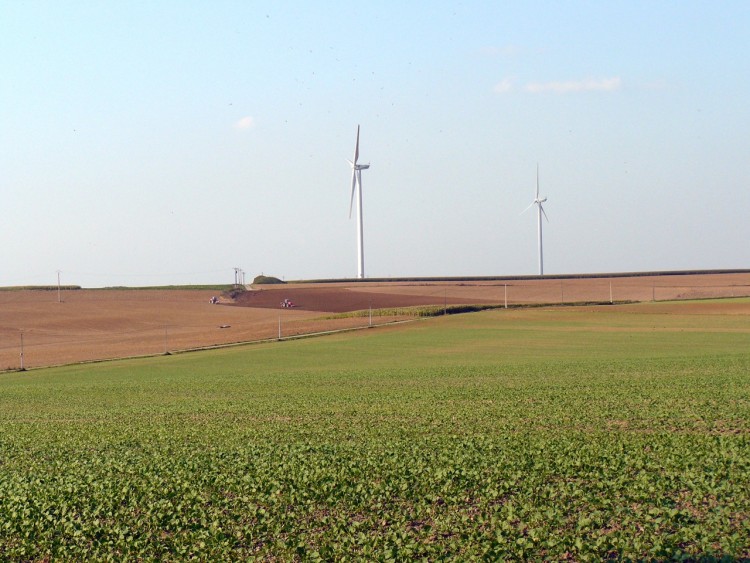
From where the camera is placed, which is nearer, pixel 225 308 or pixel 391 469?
pixel 391 469

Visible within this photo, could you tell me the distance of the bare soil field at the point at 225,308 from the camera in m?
76.2

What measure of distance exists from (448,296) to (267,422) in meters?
92.0

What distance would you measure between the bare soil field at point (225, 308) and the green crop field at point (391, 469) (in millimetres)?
37682

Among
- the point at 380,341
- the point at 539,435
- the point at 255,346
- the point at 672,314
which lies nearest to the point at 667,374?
the point at 539,435

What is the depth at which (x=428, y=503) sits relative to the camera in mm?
13867

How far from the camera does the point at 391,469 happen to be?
16.2 metres

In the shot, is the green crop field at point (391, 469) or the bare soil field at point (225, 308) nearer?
the green crop field at point (391, 469)

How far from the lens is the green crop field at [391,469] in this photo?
477 inches

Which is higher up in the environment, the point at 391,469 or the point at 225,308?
the point at 225,308

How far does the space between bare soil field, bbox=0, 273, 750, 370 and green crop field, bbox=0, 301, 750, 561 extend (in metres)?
37.7

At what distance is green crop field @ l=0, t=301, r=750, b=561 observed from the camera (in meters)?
12.1

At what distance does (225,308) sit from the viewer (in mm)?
111875

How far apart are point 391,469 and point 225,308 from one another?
9738cm

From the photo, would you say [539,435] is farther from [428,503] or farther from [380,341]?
[380,341]
